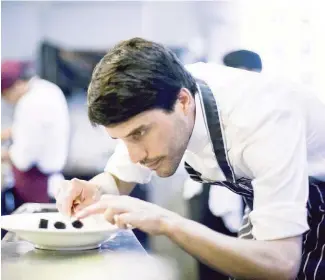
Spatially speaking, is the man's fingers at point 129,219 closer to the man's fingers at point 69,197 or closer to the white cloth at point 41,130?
the man's fingers at point 69,197

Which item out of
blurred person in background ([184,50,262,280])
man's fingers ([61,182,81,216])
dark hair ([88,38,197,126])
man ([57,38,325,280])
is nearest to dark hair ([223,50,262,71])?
blurred person in background ([184,50,262,280])

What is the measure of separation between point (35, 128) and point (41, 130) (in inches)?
0.5

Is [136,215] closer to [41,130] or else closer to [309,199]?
[309,199]

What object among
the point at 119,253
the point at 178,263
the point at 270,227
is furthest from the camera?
the point at 178,263

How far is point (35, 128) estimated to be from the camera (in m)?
1.13

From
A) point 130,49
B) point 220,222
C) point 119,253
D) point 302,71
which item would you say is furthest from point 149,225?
point 302,71

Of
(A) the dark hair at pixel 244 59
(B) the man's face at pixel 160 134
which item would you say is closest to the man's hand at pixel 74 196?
(B) the man's face at pixel 160 134

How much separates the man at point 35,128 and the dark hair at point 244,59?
1.07 feet

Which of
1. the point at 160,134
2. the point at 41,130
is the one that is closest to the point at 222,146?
the point at 160,134

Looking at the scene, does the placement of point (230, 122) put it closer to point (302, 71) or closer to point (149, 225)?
point (149, 225)

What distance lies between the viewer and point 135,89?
819 mm

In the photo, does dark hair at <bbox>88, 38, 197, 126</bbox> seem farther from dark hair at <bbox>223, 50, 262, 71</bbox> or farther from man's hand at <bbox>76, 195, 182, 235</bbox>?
dark hair at <bbox>223, 50, 262, 71</bbox>

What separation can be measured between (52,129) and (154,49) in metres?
0.36

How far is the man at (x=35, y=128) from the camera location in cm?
113
